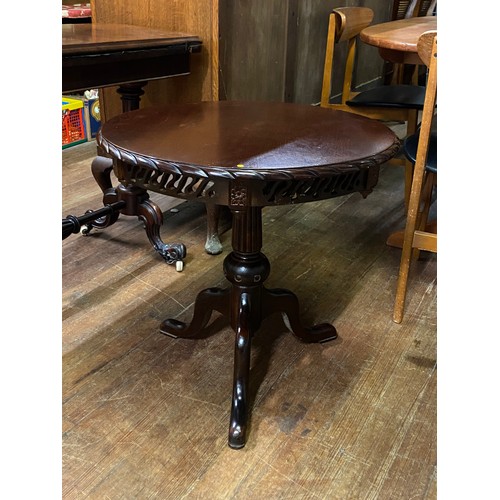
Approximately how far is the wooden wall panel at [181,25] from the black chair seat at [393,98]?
755 millimetres

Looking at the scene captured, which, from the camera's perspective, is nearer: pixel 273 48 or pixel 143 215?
pixel 143 215

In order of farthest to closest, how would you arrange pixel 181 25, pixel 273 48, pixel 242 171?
pixel 273 48, pixel 181 25, pixel 242 171

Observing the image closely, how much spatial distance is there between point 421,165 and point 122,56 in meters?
1.04

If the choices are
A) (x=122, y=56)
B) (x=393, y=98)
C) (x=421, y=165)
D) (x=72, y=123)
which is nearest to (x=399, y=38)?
(x=393, y=98)

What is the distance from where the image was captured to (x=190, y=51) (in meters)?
2.13

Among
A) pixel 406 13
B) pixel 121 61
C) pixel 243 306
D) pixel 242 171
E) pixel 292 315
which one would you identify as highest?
pixel 406 13

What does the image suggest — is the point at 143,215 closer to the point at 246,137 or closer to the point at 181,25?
the point at 181,25

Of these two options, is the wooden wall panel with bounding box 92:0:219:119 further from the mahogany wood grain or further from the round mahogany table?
the round mahogany table

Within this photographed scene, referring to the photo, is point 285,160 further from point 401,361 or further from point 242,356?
point 401,361

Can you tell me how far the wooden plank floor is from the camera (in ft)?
4.04

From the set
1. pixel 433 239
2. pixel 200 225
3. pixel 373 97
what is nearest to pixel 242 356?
pixel 433 239

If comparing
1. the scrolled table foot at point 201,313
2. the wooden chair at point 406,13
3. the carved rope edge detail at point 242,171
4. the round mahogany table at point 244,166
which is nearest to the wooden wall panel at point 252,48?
the round mahogany table at point 244,166

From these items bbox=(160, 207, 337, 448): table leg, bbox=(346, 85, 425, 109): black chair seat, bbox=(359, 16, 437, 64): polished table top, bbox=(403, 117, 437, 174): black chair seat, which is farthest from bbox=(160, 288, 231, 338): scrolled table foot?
bbox=(346, 85, 425, 109): black chair seat

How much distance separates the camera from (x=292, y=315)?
65.7 inches
